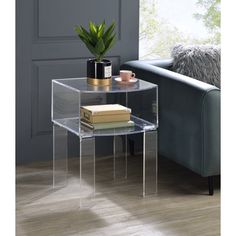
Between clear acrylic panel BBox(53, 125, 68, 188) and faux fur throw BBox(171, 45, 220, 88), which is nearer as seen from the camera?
clear acrylic panel BBox(53, 125, 68, 188)

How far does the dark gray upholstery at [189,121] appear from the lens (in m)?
2.91

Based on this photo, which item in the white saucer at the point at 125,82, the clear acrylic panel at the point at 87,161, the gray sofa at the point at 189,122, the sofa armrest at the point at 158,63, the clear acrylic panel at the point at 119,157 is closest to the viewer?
the clear acrylic panel at the point at 87,161

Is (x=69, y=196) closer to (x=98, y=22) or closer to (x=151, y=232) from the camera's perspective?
(x=151, y=232)

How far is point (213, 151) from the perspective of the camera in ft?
9.68

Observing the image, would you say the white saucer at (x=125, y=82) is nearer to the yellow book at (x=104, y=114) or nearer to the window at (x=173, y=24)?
the yellow book at (x=104, y=114)

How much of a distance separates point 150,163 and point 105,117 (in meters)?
0.41

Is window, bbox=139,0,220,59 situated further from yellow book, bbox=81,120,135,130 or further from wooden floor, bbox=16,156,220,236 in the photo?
yellow book, bbox=81,120,135,130

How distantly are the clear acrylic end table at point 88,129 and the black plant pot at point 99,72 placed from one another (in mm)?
43

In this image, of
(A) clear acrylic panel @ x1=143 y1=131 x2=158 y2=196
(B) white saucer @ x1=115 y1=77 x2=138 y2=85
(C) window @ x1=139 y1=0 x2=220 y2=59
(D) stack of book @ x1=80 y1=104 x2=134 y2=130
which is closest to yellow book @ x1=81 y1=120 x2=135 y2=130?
(D) stack of book @ x1=80 y1=104 x2=134 y2=130

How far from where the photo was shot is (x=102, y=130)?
2850 millimetres

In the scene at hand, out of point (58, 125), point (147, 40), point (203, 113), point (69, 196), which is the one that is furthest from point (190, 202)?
point (147, 40)

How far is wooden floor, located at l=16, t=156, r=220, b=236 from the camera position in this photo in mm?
2494

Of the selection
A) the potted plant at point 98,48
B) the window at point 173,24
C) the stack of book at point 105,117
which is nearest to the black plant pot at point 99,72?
the potted plant at point 98,48

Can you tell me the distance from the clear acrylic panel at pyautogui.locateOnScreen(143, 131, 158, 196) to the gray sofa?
0.60ft
